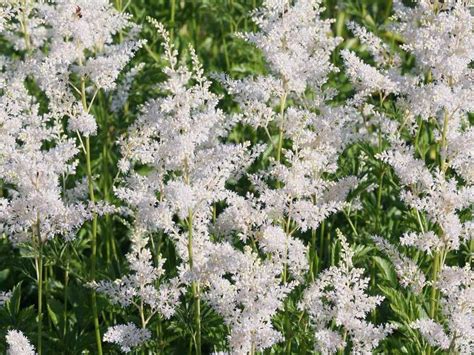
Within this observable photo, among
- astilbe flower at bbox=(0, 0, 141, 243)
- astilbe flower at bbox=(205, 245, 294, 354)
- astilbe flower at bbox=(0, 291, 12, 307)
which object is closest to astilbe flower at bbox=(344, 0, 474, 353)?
astilbe flower at bbox=(205, 245, 294, 354)

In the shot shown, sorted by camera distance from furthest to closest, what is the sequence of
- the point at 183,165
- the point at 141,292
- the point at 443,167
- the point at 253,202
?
the point at 443,167 < the point at 253,202 < the point at 141,292 < the point at 183,165

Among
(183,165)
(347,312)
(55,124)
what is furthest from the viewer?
(55,124)

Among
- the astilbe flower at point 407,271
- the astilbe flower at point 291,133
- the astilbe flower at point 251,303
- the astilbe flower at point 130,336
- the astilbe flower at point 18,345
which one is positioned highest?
the astilbe flower at point 291,133

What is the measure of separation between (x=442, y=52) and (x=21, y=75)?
2.91m

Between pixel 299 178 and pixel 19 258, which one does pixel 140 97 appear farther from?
pixel 299 178

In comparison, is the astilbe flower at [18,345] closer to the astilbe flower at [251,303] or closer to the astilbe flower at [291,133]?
the astilbe flower at [251,303]

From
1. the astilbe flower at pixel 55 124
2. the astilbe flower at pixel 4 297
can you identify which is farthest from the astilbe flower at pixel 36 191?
the astilbe flower at pixel 4 297

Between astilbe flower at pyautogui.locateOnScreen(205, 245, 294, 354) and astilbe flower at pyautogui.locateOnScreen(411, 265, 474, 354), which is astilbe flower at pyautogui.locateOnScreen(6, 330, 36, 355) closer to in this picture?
astilbe flower at pyautogui.locateOnScreen(205, 245, 294, 354)

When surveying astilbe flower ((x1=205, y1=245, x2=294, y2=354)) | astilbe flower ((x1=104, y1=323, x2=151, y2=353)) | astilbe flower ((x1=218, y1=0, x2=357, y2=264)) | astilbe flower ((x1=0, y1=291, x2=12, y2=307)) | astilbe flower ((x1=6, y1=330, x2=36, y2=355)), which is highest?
astilbe flower ((x1=218, y1=0, x2=357, y2=264))

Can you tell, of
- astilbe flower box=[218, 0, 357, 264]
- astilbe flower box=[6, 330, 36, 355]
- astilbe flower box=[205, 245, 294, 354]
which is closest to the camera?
astilbe flower box=[205, 245, 294, 354]

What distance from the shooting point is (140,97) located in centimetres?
898

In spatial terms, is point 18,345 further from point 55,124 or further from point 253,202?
point 55,124

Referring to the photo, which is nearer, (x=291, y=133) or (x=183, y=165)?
(x=183, y=165)

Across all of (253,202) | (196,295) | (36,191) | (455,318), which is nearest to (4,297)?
→ (36,191)
